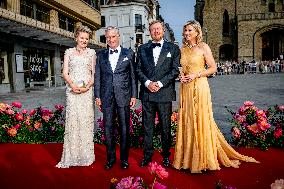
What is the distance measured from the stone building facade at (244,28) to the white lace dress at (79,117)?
137ft

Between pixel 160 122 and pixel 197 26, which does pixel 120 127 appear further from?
pixel 197 26

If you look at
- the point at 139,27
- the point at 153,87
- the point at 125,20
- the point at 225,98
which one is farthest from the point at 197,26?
the point at 125,20

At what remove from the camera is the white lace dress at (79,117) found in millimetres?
4727

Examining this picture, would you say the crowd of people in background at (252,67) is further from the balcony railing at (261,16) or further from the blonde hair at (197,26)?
the blonde hair at (197,26)

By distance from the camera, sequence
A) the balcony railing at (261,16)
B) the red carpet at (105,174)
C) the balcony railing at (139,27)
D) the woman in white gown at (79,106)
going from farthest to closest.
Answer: the balcony railing at (139,27) → the balcony railing at (261,16) → the woman in white gown at (79,106) → the red carpet at (105,174)

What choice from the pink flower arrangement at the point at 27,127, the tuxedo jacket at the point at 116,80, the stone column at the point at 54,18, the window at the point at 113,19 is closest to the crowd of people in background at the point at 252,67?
the window at the point at 113,19

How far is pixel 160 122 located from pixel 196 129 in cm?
54

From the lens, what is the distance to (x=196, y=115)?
433 cm

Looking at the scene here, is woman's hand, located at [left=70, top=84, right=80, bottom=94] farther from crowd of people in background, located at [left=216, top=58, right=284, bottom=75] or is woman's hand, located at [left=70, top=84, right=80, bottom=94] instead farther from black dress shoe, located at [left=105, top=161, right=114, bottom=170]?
crowd of people in background, located at [left=216, top=58, right=284, bottom=75]

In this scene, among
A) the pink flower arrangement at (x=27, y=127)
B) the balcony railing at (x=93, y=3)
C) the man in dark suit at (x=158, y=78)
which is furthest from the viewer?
the balcony railing at (x=93, y=3)

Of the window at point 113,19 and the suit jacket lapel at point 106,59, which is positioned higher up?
the window at point 113,19

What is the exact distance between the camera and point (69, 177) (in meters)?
4.15

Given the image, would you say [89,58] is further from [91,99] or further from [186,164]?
[186,164]

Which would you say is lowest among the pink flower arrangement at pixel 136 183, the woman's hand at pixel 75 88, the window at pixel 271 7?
the pink flower arrangement at pixel 136 183
